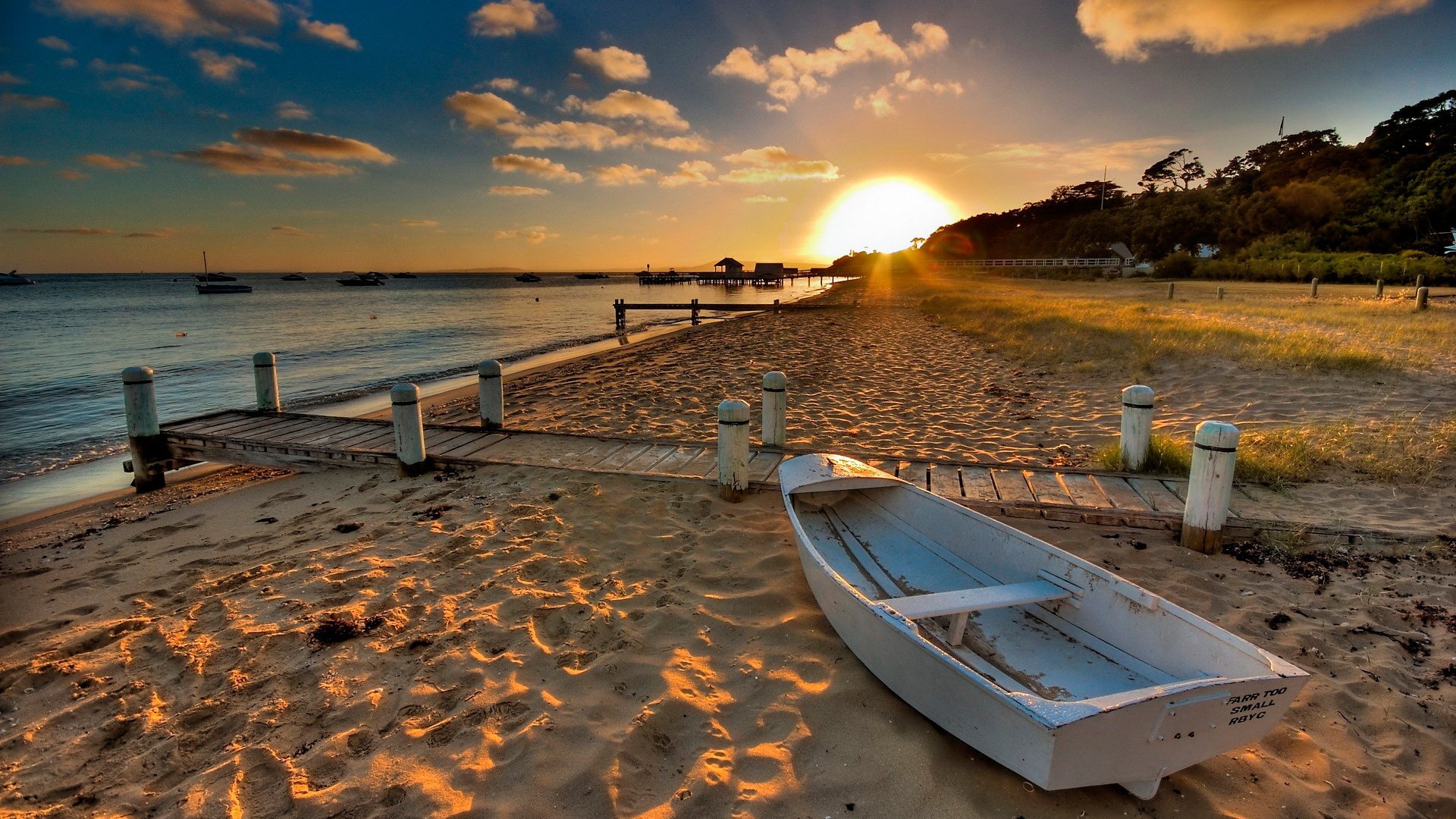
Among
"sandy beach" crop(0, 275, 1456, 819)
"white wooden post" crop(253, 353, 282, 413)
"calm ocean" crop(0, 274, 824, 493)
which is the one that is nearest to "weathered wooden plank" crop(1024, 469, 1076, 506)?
"sandy beach" crop(0, 275, 1456, 819)

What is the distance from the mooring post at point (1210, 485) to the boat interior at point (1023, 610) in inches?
75.6

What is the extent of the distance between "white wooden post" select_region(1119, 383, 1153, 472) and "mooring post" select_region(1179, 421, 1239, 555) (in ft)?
3.93

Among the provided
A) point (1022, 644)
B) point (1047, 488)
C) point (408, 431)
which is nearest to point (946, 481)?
point (1047, 488)

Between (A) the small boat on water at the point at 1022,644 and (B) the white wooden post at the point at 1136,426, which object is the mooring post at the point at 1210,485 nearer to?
(B) the white wooden post at the point at 1136,426

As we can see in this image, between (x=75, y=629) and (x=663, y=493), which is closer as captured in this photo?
(x=75, y=629)

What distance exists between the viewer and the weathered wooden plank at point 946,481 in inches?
207

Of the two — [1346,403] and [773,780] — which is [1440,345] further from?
[773,780]

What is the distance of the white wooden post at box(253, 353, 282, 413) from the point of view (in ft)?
26.2

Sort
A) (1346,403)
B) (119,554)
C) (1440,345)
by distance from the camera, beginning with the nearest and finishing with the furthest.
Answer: (119,554) → (1346,403) → (1440,345)

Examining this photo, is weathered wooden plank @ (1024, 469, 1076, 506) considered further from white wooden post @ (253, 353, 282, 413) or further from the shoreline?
the shoreline

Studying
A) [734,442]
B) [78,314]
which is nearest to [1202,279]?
[734,442]

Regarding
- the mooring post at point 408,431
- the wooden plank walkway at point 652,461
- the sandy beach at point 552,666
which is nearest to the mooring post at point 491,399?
the wooden plank walkway at point 652,461

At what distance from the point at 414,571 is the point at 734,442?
274cm

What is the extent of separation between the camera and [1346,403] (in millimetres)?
8070
